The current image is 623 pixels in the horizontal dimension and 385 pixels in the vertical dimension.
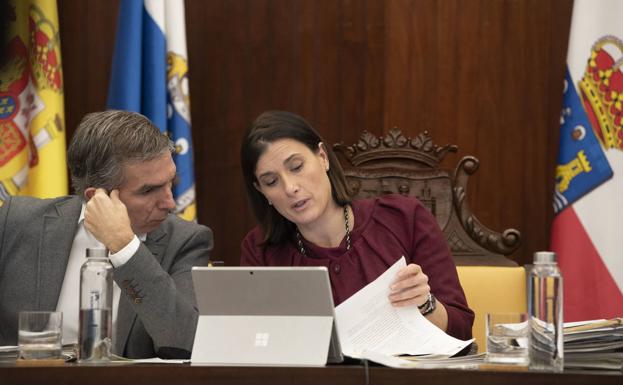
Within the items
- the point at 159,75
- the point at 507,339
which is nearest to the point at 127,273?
the point at 507,339

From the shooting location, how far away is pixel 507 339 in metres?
1.59

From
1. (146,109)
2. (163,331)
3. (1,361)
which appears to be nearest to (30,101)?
(146,109)

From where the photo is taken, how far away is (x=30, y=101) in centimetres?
373

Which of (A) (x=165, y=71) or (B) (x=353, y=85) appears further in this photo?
(B) (x=353, y=85)

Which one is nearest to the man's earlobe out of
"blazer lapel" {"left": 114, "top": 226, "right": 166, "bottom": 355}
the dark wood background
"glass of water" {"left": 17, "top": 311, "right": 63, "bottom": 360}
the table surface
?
"blazer lapel" {"left": 114, "top": 226, "right": 166, "bottom": 355}

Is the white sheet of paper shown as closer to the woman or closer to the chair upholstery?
the woman

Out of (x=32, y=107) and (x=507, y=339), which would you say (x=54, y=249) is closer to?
(x=507, y=339)

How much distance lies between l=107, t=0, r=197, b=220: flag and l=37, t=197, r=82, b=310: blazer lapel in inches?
45.4

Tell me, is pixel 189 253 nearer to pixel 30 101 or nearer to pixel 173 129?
pixel 173 129

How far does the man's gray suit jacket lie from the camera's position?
205cm

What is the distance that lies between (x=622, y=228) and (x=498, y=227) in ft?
1.93

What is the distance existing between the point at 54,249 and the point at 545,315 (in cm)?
136

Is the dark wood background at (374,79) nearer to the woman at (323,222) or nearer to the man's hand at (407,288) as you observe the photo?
the woman at (323,222)

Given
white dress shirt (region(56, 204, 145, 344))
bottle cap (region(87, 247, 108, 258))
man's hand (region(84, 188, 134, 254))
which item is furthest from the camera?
white dress shirt (region(56, 204, 145, 344))
